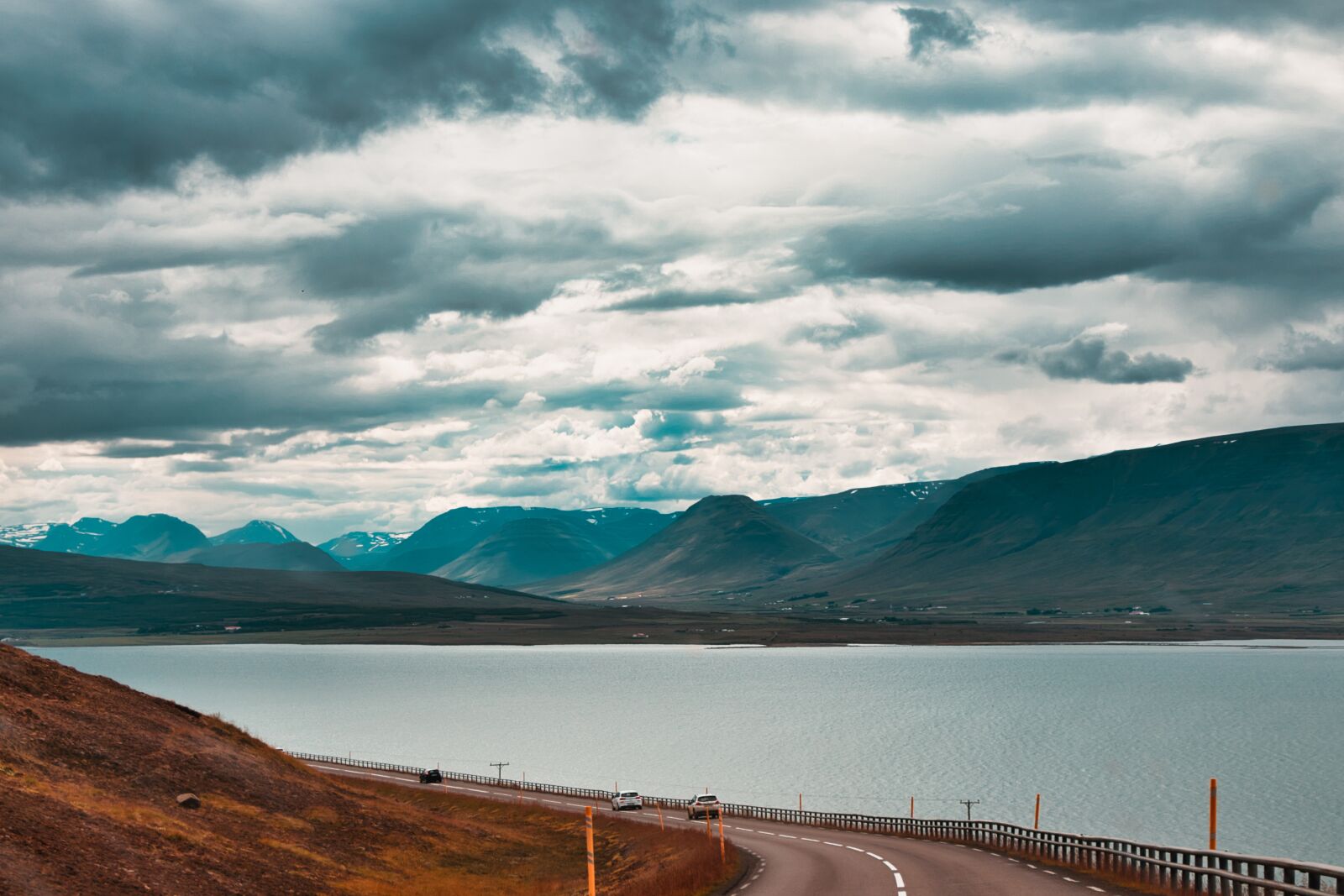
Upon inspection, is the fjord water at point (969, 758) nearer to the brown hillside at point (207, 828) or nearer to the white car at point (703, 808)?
the white car at point (703, 808)

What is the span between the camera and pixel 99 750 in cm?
5094

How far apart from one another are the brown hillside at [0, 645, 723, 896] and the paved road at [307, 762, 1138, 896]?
10.9 ft

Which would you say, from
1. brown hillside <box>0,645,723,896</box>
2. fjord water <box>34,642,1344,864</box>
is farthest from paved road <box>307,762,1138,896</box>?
fjord water <box>34,642,1344,864</box>

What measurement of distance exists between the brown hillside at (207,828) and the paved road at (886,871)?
10.9ft

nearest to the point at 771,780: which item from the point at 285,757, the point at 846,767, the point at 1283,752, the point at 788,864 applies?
the point at 846,767

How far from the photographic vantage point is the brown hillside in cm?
3694

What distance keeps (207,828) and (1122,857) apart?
3183cm

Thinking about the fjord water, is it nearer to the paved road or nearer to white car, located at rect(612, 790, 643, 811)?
white car, located at rect(612, 790, 643, 811)

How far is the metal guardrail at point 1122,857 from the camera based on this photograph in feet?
93.6

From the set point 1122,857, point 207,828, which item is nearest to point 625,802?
point 207,828

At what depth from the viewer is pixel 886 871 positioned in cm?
4341

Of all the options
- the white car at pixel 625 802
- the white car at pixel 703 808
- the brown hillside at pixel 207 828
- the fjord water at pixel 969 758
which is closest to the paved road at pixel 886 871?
the brown hillside at pixel 207 828

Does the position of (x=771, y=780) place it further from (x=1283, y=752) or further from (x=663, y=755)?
(x=1283, y=752)

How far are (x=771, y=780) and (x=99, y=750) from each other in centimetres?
8838
